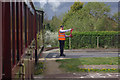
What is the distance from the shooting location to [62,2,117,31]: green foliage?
17.7 m

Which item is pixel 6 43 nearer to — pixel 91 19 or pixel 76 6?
pixel 91 19

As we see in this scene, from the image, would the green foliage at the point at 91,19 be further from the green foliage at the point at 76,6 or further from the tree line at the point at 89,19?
the green foliage at the point at 76,6

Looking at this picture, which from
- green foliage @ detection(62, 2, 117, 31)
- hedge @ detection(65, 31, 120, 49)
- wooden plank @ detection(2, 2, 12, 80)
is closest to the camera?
wooden plank @ detection(2, 2, 12, 80)

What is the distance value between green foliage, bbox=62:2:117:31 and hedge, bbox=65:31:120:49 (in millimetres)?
2858

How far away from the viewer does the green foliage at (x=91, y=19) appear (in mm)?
17734

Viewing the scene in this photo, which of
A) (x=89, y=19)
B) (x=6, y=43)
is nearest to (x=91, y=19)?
(x=89, y=19)

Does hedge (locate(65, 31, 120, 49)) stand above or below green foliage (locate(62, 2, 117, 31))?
below

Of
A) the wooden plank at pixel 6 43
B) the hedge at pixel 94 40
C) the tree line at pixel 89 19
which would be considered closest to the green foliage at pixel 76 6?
the tree line at pixel 89 19

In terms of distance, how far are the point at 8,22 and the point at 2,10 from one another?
123mm

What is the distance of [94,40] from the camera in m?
14.9

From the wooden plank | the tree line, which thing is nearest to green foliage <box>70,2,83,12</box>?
the tree line

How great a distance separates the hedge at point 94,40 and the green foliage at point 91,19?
2.86 m

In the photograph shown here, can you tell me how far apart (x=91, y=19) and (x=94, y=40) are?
181 inches

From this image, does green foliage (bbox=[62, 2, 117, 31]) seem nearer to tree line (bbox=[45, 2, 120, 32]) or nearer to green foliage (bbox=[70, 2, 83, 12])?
tree line (bbox=[45, 2, 120, 32])
